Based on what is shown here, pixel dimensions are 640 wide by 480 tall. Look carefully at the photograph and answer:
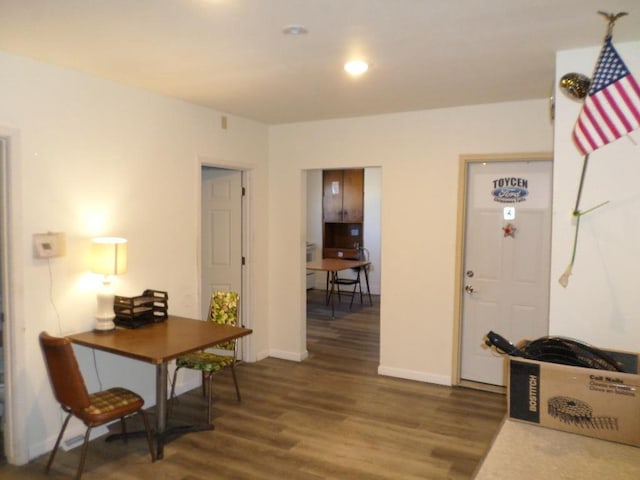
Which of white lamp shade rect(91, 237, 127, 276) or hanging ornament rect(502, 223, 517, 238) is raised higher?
hanging ornament rect(502, 223, 517, 238)

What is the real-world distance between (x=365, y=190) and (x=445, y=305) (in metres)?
4.93

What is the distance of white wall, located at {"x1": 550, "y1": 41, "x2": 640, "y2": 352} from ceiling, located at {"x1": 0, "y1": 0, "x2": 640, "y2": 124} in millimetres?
389

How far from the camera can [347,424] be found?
12.3 feet

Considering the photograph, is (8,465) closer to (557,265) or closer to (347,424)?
(347,424)

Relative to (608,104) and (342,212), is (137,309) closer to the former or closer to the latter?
(608,104)

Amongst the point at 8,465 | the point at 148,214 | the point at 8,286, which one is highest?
the point at 148,214

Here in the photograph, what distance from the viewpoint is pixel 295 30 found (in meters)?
2.54

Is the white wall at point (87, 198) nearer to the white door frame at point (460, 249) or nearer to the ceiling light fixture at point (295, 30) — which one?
the ceiling light fixture at point (295, 30)

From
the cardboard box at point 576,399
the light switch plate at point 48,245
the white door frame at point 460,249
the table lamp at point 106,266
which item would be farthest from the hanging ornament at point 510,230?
the light switch plate at point 48,245

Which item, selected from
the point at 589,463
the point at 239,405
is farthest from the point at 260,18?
the point at 239,405

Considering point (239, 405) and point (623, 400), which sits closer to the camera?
point (623, 400)

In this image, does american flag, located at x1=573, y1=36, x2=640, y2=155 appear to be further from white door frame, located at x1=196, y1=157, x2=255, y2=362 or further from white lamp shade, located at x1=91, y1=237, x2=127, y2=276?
white door frame, located at x1=196, y1=157, x2=255, y2=362

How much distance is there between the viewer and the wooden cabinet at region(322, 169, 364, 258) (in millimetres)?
9141

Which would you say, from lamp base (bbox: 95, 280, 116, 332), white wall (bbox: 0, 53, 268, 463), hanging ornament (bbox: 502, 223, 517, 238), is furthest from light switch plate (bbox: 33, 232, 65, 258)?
hanging ornament (bbox: 502, 223, 517, 238)
